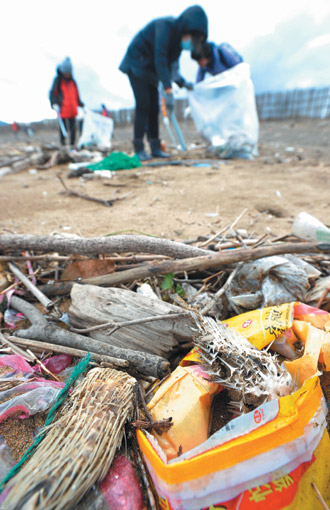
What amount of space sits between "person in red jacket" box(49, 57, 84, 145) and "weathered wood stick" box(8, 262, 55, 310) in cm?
694

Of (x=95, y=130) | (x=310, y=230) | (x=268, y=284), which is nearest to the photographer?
(x=268, y=284)

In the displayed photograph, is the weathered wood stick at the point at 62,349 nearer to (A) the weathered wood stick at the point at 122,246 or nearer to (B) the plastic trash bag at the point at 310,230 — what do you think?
(A) the weathered wood stick at the point at 122,246

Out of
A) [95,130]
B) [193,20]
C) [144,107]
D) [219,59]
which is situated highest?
[193,20]

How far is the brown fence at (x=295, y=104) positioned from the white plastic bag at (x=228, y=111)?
11.4 m

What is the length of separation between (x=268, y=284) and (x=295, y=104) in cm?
1774

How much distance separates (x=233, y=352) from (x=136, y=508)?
1.71ft

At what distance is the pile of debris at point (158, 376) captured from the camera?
77 centimetres

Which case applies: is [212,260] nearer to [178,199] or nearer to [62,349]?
[62,349]

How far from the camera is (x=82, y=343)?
1320mm

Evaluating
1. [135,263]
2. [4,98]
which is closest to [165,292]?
[135,263]

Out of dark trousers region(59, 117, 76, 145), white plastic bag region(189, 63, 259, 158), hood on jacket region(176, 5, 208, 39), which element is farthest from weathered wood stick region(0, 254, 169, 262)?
dark trousers region(59, 117, 76, 145)

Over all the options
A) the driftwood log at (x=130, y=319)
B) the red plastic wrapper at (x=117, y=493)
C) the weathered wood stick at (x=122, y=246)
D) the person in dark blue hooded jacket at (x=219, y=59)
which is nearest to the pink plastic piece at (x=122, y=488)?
the red plastic wrapper at (x=117, y=493)

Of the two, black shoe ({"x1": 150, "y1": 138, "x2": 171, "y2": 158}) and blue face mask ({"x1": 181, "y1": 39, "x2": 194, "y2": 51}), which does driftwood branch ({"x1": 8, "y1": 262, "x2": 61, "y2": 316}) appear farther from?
black shoe ({"x1": 150, "y1": 138, "x2": 171, "y2": 158})

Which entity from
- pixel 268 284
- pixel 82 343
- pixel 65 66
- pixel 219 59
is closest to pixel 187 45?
pixel 219 59
